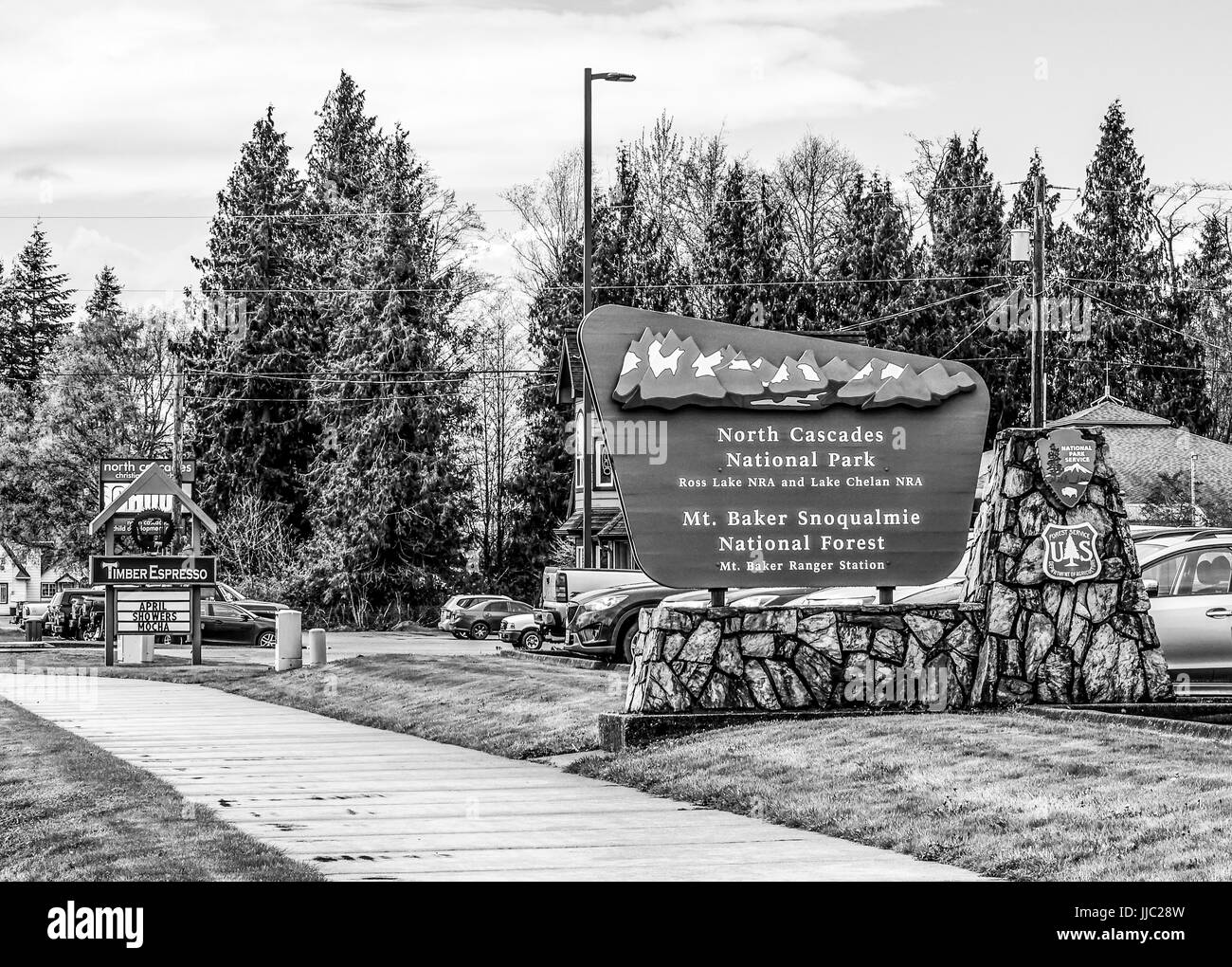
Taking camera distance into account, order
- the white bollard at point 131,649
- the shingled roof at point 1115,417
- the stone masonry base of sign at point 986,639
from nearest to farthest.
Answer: the stone masonry base of sign at point 986,639 → the white bollard at point 131,649 → the shingled roof at point 1115,417

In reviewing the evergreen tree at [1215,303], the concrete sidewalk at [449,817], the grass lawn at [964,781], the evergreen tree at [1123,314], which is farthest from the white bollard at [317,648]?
the evergreen tree at [1215,303]

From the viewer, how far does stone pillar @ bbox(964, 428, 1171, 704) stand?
14570mm

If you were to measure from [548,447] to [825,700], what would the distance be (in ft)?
167

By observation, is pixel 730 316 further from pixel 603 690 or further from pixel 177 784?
pixel 177 784

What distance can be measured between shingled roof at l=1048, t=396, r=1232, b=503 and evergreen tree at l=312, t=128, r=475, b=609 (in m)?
22.7

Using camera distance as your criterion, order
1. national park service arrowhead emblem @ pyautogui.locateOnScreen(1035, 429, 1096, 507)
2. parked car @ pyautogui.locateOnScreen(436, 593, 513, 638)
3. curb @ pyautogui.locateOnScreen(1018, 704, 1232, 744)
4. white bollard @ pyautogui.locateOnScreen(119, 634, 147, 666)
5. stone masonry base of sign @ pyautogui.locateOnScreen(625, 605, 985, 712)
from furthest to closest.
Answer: parked car @ pyautogui.locateOnScreen(436, 593, 513, 638) → white bollard @ pyautogui.locateOnScreen(119, 634, 147, 666) → national park service arrowhead emblem @ pyautogui.locateOnScreen(1035, 429, 1096, 507) → stone masonry base of sign @ pyautogui.locateOnScreen(625, 605, 985, 712) → curb @ pyautogui.locateOnScreen(1018, 704, 1232, 744)

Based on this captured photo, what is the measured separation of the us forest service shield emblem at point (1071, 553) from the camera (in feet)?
48.0

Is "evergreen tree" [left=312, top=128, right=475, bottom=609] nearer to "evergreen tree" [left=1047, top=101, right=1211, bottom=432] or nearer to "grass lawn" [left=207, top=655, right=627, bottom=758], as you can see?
"evergreen tree" [left=1047, top=101, right=1211, bottom=432]

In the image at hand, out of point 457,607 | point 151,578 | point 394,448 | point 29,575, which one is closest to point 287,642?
point 151,578

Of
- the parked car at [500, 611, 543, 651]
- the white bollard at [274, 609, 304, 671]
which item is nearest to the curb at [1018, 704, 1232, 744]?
the white bollard at [274, 609, 304, 671]

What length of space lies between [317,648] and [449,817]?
18522 millimetres

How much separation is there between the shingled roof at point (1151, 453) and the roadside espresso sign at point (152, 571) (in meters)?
26.6

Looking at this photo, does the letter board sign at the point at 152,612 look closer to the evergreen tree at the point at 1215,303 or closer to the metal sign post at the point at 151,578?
the metal sign post at the point at 151,578

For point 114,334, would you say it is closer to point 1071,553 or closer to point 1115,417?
point 1115,417
